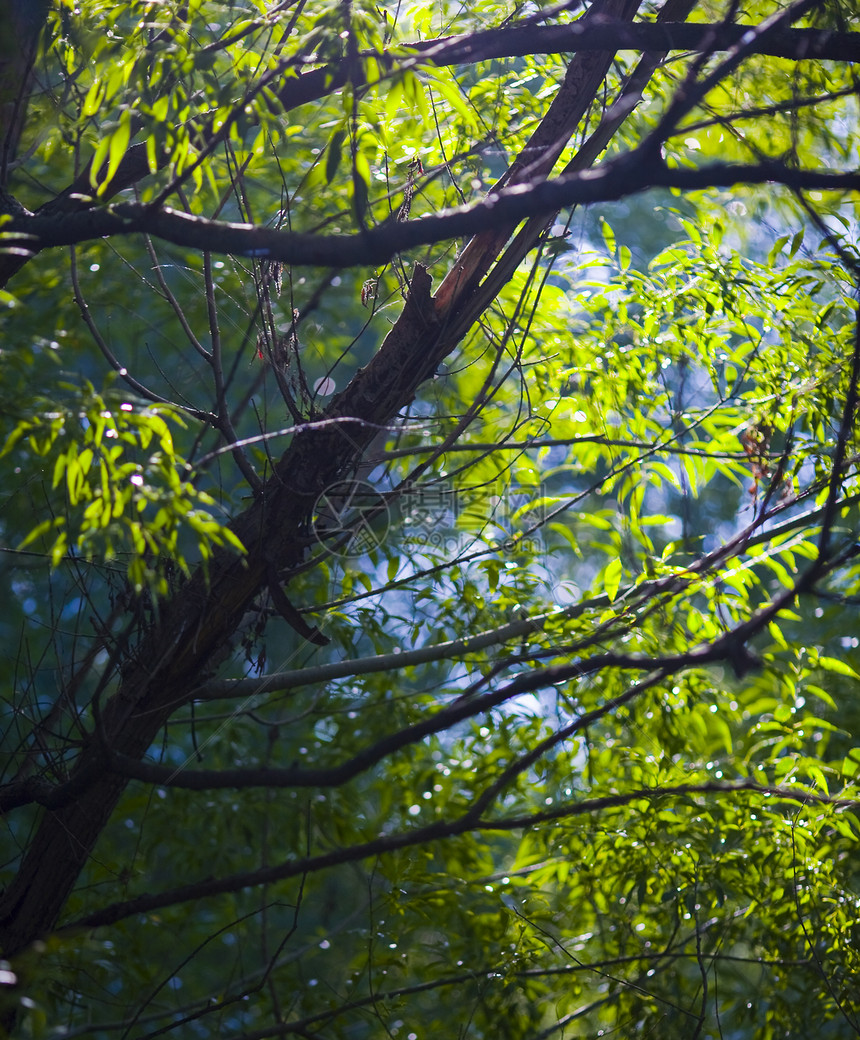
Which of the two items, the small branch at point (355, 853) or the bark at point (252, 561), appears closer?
the small branch at point (355, 853)

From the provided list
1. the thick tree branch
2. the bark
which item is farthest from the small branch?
the thick tree branch

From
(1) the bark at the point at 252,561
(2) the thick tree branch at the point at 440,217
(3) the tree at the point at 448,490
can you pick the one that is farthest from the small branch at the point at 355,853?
(2) the thick tree branch at the point at 440,217

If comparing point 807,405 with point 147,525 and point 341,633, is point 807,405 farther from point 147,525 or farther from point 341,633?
point 147,525

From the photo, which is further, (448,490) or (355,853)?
(448,490)

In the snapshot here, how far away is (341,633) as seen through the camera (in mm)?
2803

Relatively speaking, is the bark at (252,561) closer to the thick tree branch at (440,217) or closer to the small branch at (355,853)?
the small branch at (355,853)

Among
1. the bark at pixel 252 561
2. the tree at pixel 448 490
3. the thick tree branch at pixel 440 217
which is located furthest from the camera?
the bark at pixel 252 561

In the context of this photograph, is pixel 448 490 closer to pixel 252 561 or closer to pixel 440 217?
pixel 252 561

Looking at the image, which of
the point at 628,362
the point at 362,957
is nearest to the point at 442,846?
the point at 362,957

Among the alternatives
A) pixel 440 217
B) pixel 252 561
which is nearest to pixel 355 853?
pixel 252 561

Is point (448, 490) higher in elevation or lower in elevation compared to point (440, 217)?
higher

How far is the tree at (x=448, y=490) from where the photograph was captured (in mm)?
1336

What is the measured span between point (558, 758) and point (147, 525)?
1630 mm

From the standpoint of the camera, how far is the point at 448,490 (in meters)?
2.17
